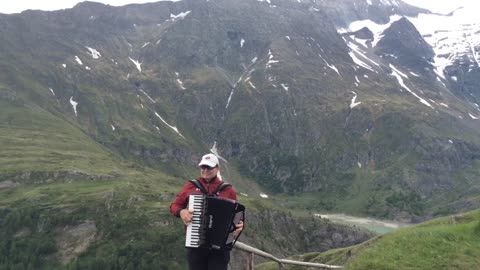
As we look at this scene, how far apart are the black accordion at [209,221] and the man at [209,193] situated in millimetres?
286

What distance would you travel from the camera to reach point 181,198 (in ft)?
45.9

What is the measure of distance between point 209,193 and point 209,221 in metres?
0.97

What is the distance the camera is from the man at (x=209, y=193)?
1367 cm

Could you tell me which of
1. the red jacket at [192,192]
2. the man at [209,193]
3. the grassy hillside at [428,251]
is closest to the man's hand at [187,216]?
the man at [209,193]

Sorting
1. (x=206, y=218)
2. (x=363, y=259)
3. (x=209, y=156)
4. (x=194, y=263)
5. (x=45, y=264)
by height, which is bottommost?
(x=45, y=264)

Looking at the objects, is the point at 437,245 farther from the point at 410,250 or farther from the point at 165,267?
the point at 165,267

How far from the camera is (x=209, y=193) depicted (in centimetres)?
1388

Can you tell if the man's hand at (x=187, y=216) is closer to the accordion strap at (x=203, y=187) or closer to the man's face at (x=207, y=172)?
the accordion strap at (x=203, y=187)

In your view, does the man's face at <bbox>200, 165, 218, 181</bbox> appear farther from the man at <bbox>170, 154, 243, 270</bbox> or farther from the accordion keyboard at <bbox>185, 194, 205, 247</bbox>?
the accordion keyboard at <bbox>185, 194, 205, 247</bbox>

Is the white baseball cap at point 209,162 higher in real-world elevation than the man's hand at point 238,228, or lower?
higher

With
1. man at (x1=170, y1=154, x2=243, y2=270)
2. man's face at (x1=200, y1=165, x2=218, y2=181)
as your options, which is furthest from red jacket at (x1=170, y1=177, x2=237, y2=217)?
man's face at (x1=200, y1=165, x2=218, y2=181)

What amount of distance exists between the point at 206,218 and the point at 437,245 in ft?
34.1

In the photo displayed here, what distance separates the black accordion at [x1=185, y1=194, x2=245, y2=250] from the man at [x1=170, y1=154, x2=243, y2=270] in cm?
29

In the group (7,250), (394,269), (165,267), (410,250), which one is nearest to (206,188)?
(394,269)
